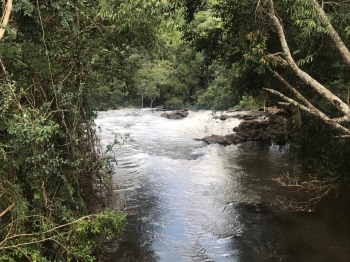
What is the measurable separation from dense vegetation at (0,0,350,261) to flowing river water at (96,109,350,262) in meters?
1.48

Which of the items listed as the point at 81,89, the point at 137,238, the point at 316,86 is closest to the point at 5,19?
the point at 81,89

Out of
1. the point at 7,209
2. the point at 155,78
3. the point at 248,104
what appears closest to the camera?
the point at 7,209

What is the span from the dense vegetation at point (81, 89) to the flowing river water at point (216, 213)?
1.48 metres

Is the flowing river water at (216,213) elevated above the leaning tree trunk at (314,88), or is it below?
below

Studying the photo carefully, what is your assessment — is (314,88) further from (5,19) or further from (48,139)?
(5,19)

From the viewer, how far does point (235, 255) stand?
682cm

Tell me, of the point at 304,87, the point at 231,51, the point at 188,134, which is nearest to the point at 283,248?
the point at 304,87

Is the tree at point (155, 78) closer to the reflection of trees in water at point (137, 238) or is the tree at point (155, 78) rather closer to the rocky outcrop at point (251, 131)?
the rocky outcrop at point (251, 131)

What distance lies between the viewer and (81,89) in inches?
194

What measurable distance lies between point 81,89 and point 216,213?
17.1 feet

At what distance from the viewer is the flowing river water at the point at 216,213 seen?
6.91m

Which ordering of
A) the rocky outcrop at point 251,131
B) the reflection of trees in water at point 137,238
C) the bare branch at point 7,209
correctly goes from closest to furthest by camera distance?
the bare branch at point 7,209
the reflection of trees in water at point 137,238
the rocky outcrop at point 251,131

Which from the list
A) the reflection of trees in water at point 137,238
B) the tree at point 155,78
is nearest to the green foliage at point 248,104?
the tree at point 155,78

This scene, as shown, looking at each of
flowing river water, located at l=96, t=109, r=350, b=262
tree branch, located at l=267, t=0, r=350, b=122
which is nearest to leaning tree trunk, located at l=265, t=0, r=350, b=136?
tree branch, located at l=267, t=0, r=350, b=122
